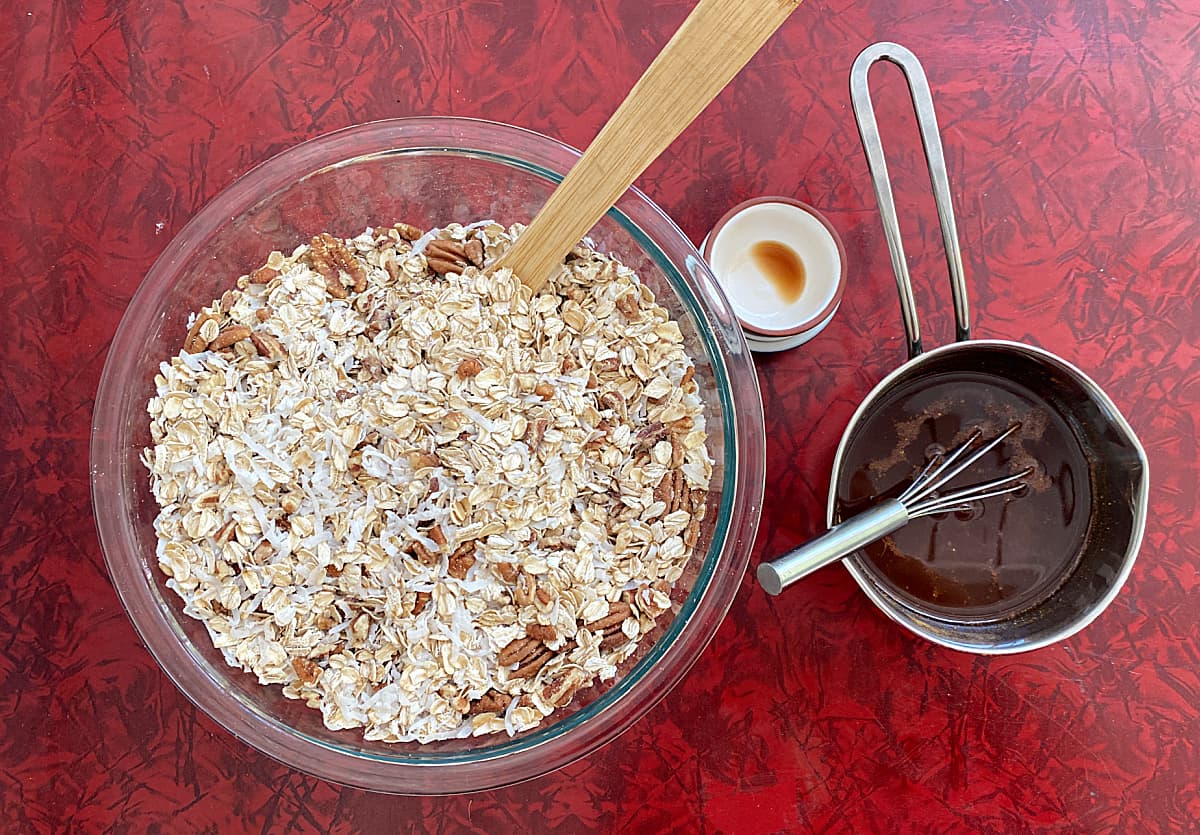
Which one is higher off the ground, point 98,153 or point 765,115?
point 765,115

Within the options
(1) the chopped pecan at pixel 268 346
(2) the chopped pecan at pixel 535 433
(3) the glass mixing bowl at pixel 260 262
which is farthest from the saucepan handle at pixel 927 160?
(1) the chopped pecan at pixel 268 346

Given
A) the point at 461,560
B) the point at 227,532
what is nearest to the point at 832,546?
the point at 461,560

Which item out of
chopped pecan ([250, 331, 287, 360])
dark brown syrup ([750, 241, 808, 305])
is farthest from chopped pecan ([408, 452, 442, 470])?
dark brown syrup ([750, 241, 808, 305])

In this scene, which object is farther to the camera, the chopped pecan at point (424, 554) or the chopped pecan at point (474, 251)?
the chopped pecan at point (474, 251)

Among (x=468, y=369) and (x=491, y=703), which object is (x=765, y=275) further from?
(x=491, y=703)

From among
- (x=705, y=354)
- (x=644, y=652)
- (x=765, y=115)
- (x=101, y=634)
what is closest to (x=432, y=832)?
(x=644, y=652)

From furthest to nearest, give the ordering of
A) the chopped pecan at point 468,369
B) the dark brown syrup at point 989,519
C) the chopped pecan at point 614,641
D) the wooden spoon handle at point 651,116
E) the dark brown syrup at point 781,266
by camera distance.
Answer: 1. the dark brown syrup at point 781,266
2. the dark brown syrup at point 989,519
3. the chopped pecan at point 614,641
4. the chopped pecan at point 468,369
5. the wooden spoon handle at point 651,116

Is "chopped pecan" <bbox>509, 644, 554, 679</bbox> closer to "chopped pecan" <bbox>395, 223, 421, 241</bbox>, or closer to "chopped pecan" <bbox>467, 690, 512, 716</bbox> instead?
"chopped pecan" <bbox>467, 690, 512, 716</bbox>

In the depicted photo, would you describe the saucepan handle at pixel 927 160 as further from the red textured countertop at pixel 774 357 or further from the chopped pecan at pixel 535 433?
the chopped pecan at pixel 535 433

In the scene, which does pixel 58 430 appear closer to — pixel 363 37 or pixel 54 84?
pixel 54 84
